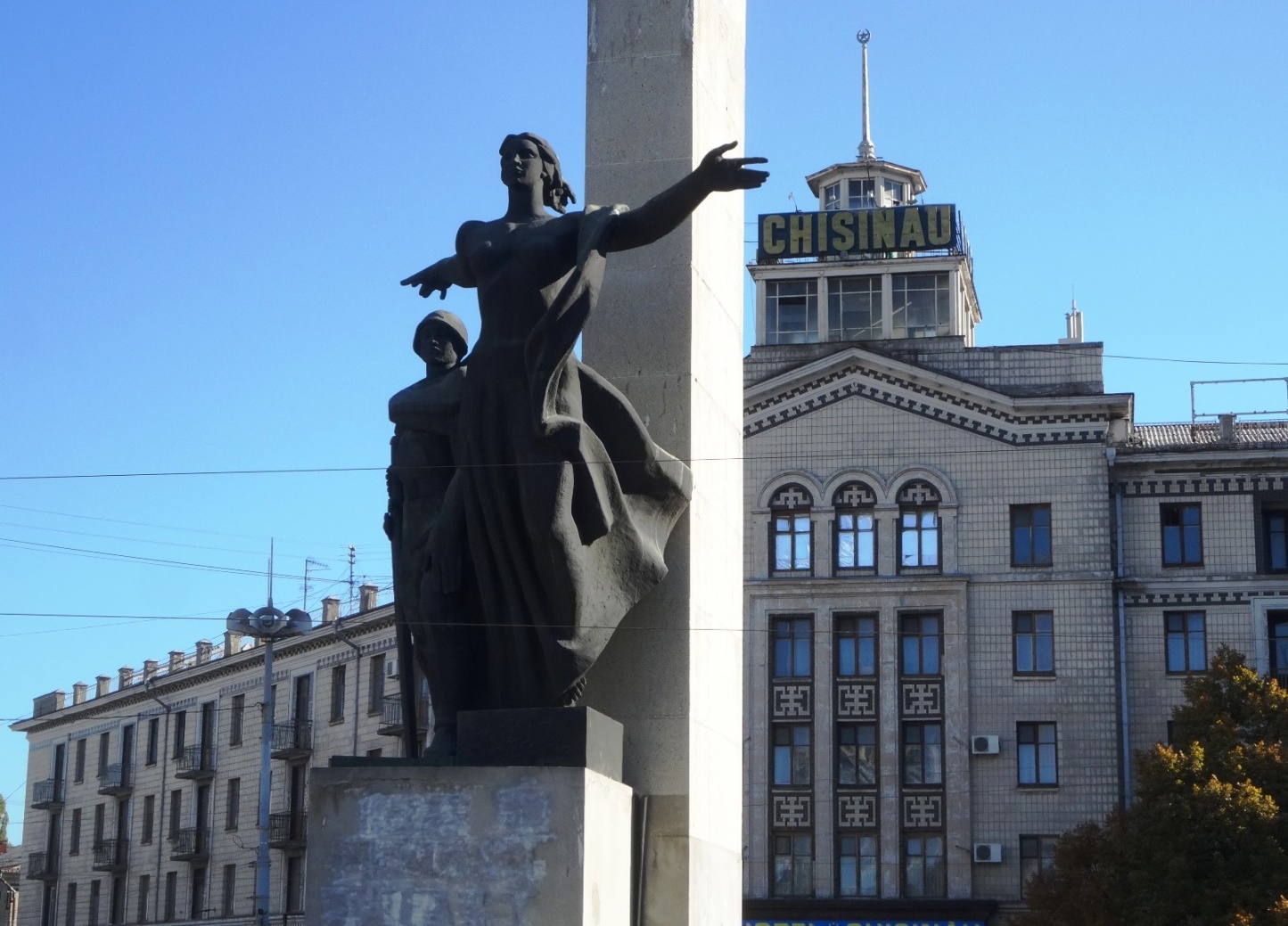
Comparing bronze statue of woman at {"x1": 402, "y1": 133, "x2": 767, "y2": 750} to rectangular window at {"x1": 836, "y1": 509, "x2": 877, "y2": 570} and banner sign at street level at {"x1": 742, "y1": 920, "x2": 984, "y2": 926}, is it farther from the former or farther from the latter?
rectangular window at {"x1": 836, "y1": 509, "x2": 877, "y2": 570}

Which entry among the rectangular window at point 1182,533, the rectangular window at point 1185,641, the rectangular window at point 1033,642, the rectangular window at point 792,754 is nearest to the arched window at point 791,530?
the rectangular window at point 792,754

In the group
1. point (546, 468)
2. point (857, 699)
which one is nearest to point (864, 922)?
point (857, 699)

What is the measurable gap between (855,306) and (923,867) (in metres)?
14.1

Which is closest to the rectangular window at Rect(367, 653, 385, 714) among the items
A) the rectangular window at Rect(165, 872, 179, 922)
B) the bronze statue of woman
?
the rectangular window at Rect(165, 872, 179, 922)

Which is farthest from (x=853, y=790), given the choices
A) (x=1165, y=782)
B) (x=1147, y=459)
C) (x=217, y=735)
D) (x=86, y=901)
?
(x=86, y=901)

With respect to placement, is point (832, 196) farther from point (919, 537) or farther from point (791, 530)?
point (919, 537)

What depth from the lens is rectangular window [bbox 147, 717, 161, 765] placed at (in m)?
67.2

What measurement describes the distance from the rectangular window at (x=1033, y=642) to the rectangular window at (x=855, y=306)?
335 inches

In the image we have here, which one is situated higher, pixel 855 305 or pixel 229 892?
pixel 855 305

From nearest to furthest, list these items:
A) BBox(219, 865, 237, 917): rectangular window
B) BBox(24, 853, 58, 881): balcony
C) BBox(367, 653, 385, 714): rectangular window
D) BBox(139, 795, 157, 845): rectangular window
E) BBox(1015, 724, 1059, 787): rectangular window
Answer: BBox(1015, 724, 1059, 787): rectangular window → BBox(367, 653, 385, 714): rectangular window → BBox(219, 865, 237, 917): rectangular window → BBox(139, 795, 157, 845): rectangular window → BBox(24, 853, 58, 881): balcony

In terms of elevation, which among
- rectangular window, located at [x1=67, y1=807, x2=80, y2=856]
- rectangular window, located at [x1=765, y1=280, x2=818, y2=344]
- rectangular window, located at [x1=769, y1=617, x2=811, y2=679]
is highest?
rectangular window, located at [x1=765, y1=280, x2=818, y2=344]

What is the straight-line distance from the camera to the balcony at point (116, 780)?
67938mm

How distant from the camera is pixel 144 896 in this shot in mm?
65812

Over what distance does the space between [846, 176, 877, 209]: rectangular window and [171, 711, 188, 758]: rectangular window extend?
26.6 m
